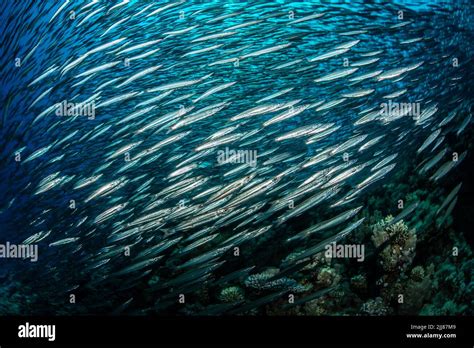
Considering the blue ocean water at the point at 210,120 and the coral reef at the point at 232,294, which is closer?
the blue ocean water at the point at 210,120

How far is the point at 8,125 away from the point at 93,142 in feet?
6.17

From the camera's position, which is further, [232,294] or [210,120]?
[210,120]

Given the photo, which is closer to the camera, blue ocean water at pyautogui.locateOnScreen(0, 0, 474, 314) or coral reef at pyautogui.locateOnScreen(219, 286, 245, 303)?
blue ocean water at pyautogui.locateOnScreen(0, 0, 474, 314)

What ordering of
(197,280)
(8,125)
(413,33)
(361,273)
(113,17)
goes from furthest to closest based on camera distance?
(8,125)
(413,33)
(361,273)
(113,17)
(197,280)

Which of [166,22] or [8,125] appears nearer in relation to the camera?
[166,22]

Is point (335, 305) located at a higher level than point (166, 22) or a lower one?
lower

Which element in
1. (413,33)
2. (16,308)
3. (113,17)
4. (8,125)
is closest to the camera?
(113,17)

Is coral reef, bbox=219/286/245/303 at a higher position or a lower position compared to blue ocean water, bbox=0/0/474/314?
lower

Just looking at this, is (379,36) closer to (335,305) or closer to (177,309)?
(335,305)

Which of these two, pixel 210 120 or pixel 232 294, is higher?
pixel 210 120

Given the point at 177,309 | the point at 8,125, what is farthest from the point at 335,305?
the point at 8,125

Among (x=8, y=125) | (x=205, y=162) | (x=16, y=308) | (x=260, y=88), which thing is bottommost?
(x=16, y=308)

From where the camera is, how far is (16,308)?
995 centimetres

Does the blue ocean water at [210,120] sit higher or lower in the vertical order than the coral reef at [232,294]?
higher
